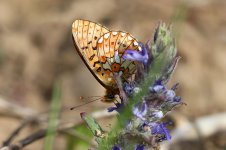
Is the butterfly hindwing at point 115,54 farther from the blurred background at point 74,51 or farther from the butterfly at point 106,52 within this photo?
the blurred background at point 74,51

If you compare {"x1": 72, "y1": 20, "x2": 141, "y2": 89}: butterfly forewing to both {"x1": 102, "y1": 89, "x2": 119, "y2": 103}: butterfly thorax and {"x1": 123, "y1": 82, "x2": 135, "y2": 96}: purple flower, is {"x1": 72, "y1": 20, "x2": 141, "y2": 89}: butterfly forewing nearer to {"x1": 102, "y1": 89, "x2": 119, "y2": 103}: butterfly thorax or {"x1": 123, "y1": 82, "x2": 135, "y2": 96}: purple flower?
{"x1": 102, "y1": 89, "x2": 119, "y2": 103}: butterfly thorax

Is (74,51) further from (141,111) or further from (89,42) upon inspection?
(141,111)

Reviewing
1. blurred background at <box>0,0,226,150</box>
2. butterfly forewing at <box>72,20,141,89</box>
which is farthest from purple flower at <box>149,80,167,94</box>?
blurred background at <box>0,0,226,150</box>

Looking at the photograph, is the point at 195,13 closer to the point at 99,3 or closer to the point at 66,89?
the point at 99,3

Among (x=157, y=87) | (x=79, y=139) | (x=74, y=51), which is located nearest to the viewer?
(x=157, y=87)

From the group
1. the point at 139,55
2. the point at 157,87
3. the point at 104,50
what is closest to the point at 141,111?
the point at 157,87

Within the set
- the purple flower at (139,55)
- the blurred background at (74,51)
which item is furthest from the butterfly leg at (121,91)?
the blurred background at (74,51)

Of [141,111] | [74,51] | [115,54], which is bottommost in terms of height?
[141,111]

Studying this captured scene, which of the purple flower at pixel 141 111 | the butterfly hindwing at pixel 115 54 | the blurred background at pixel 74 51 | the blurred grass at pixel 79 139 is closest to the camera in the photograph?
the purple flower at pixel 141 111
